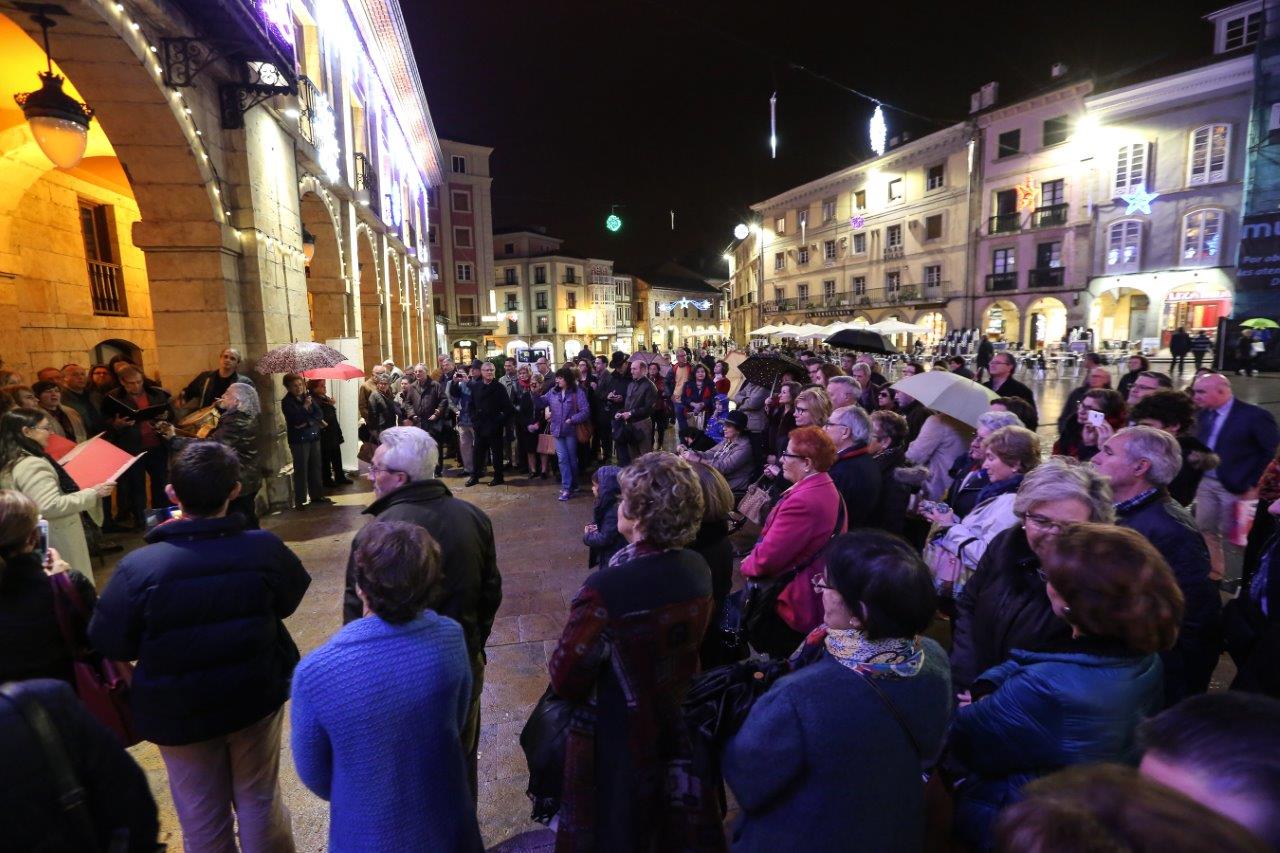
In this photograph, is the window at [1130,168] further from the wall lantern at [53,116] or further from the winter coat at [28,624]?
the winter coat at [28,624]

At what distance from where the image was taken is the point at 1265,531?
3.68 m

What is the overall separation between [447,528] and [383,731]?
98 centimetres

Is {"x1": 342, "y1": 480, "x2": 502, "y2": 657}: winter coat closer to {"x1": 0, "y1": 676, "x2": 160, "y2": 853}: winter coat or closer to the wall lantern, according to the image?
{"x1": 0, "y1": 676, "x2": 160, "y2": 853}: winter coat

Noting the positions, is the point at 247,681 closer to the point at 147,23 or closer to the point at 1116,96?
the point at 147,23

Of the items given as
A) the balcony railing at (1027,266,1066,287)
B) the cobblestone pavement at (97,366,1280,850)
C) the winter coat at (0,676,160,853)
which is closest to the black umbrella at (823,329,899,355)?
the cobblestone pavement at (97,366,1280,850)

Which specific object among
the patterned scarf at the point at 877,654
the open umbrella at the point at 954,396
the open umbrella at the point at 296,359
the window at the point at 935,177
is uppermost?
the window at the point at 935,177

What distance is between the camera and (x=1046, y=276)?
30.4 metres

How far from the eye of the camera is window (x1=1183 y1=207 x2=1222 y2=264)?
80.7 feet

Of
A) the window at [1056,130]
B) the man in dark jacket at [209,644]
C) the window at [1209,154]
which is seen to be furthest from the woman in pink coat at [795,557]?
the window at [1056,130]

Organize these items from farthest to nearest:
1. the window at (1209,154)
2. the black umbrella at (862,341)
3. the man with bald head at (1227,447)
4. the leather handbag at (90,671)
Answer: the window at (1209,154) → the black umbrella at (862,341) → the man with bald head at (1227,447) → the leather handbag at (90,671)

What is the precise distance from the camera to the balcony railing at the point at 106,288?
32.9 ft

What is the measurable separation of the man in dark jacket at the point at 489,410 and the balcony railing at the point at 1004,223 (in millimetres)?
31857

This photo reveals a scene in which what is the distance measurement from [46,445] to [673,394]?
9.92 meters

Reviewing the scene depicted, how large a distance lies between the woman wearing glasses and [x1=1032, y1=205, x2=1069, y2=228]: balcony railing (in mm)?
34114
